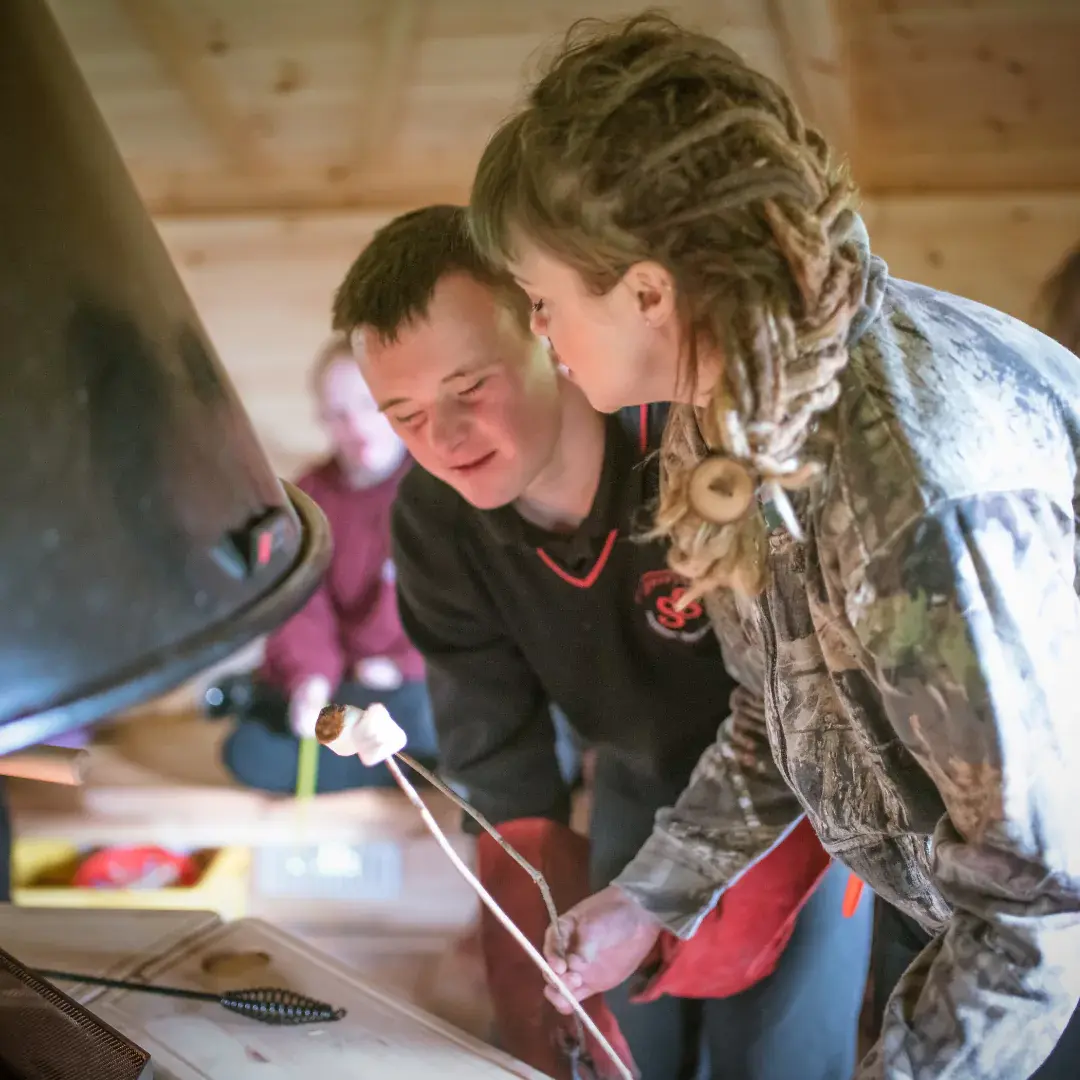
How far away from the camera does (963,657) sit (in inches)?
17.9

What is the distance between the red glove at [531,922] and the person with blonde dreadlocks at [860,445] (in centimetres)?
51

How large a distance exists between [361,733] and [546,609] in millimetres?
327

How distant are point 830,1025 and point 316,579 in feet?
2.40

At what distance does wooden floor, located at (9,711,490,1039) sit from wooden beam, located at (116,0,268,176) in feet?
3.07

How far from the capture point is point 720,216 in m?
0.49

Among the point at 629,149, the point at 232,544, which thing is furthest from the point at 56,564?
the point at 629,149

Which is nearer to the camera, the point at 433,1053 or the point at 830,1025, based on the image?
the point at 433,1053

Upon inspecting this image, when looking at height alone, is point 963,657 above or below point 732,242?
below

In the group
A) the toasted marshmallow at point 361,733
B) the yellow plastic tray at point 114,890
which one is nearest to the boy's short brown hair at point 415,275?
the toasted marshmallow at point 361,733

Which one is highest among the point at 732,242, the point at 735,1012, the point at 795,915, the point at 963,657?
the point at 732,242

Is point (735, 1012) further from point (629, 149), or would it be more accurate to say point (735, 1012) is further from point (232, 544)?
point (629, 149)

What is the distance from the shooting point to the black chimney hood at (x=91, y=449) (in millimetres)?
494

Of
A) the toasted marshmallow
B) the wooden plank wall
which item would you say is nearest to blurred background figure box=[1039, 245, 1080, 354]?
the wooden plank wall

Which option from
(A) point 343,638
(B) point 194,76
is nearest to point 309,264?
(B) point 194,76
